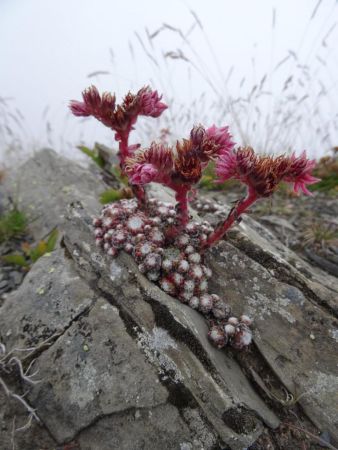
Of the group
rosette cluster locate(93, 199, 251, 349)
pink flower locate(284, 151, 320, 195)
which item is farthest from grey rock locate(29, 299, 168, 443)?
pink flower locate(284, 151, 320, 195)

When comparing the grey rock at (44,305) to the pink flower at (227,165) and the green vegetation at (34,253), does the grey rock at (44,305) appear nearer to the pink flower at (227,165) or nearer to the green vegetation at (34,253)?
the green vegetation at (34,253)

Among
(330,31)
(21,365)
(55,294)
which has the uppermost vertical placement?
(330,31)

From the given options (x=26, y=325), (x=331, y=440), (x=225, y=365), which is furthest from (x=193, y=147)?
(x=331, y=440)

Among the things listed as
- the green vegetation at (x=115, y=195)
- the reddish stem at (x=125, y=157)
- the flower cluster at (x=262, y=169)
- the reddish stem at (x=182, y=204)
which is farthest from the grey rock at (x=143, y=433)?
the green vegetation at (x=115, y=195)

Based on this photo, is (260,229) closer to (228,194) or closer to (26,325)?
(228,194)

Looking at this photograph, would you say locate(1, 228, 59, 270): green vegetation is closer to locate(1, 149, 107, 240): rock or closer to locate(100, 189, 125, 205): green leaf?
locate(1, 149, 107, 240): rock

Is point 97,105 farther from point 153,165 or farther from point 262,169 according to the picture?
point 262,169
